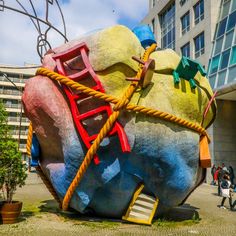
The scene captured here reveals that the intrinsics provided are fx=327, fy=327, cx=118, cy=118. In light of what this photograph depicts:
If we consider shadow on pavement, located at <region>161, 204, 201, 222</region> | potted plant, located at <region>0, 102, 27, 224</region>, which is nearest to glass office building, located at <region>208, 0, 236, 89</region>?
shadow on pavement, located at <region>161, 204, 201, 222</region>

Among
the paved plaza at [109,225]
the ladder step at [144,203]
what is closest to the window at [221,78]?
the paved plaza at [109,225]

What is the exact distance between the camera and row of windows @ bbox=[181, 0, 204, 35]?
83.0ft

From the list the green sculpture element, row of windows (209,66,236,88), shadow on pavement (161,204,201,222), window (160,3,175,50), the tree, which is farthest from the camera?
window (160,3,175,50)

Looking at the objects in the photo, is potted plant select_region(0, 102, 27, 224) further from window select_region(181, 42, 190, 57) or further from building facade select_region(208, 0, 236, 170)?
window select_region(181, 42, 190, 57)

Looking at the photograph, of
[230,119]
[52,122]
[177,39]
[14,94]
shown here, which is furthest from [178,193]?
[14,94]

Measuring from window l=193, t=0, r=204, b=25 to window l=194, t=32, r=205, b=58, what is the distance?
4.41 ft

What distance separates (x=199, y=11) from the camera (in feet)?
84.3

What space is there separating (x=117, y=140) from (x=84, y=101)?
1160 mm

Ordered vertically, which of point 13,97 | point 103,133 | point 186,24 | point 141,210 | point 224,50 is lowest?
point 141,210

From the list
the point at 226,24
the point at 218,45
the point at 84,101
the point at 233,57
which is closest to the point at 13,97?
the point at 218,45

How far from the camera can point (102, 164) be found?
23.5 feet

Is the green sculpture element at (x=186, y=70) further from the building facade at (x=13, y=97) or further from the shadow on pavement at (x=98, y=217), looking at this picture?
the building facade at (x=13, y=97)

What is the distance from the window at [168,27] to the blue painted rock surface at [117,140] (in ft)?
76.7

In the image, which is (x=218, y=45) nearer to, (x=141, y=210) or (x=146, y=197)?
(x=146, y=197)
